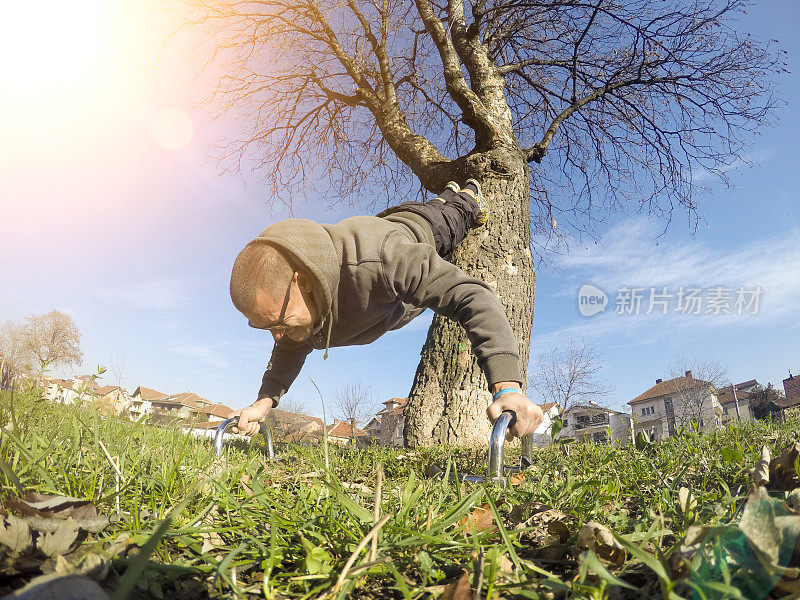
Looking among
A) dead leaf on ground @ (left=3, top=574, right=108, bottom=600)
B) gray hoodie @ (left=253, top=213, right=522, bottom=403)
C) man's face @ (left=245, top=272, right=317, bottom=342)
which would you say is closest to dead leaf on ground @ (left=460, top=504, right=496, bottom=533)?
dead leaf on ground @ (left=3, top=574, right=108, bottom=600)

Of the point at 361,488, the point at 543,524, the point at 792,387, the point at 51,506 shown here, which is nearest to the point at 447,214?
the point at 361,488

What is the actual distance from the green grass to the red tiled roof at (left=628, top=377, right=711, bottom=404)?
212 feet

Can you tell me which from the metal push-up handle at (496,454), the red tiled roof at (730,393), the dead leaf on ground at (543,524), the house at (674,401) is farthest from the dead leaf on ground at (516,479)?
the red tiled roof at (730,393)

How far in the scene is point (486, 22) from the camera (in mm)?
8258

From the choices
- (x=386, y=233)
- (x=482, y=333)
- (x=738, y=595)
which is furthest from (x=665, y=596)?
(x=386, y=233)

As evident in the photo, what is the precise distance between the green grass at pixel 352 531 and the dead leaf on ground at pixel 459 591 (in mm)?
18

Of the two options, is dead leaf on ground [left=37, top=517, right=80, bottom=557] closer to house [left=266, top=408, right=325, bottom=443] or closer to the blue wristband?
house [left=266, top=408, right=325, bottom=443]

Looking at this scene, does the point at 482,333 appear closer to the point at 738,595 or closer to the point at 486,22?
the point at 738,595

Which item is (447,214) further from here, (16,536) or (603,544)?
(16,536)

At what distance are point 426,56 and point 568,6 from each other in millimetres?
3078

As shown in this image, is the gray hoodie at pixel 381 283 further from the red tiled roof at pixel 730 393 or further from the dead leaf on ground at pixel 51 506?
the red tiled roof at pixel 730 393

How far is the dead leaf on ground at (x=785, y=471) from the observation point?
1.38 meters

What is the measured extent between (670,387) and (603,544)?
228 feet

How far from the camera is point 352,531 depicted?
3.91 feet
